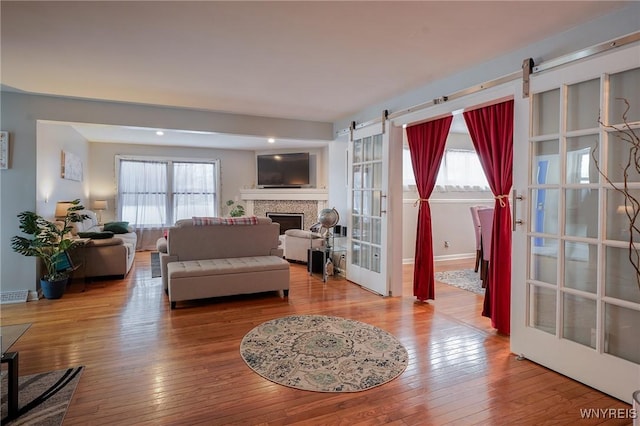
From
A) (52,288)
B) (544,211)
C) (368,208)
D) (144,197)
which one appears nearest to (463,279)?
(368,208)

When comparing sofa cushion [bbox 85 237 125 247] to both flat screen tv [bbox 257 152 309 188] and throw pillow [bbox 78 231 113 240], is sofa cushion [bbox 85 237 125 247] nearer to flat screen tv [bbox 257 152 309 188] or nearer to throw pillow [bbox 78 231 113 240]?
throw pillow [bbox 78 231 113 240]

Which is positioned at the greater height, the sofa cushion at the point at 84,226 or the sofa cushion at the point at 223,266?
the sofa cushion at the point at 84,226

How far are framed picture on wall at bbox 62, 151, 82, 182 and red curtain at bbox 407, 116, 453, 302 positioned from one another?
5267 millimetres

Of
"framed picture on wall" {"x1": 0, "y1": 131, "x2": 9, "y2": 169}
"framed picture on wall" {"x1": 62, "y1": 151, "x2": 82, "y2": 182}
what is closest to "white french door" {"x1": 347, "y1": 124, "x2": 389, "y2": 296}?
"framed picture on wall" {"x1": 0, "y1": 131, "x2": 9, "y2": 169}

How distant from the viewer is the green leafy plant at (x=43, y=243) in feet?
12.6

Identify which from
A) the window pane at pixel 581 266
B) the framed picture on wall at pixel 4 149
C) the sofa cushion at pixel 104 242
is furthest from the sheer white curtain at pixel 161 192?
the window pane at pixel 581 266

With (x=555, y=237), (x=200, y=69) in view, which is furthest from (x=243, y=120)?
(x=555, y=237)

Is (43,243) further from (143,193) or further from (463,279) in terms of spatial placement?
(463,279)

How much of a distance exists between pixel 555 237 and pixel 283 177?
6.38 m

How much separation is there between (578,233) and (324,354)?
6.44 ft

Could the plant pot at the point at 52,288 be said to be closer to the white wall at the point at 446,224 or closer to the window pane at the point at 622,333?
the white wall at the point at 446,224

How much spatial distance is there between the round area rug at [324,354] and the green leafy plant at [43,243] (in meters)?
2.77

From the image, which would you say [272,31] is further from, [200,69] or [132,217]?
[132,217]

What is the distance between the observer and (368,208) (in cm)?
461
